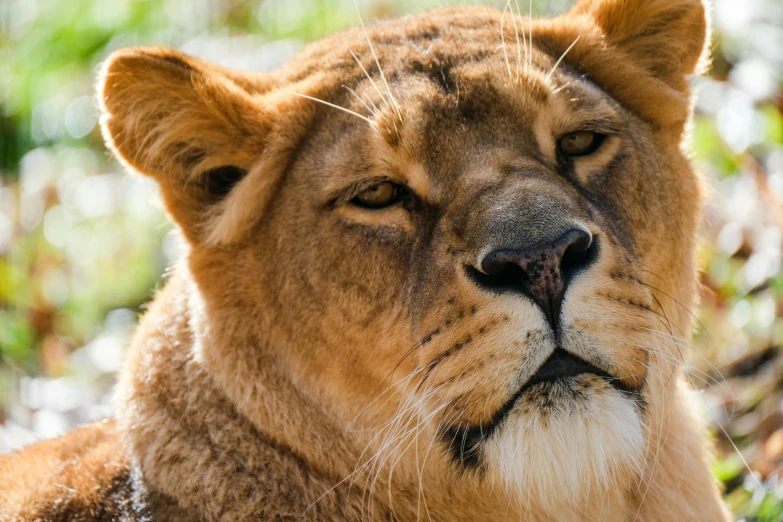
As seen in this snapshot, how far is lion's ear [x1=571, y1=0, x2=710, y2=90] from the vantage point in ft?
12.0

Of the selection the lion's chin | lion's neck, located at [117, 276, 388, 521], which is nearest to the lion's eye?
the lion's chin

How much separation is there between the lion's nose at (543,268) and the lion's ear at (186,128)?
38.5 inches

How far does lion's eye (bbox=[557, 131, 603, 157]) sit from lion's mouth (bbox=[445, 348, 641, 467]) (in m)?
0.79

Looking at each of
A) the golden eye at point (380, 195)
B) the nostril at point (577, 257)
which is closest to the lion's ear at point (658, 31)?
the golden eye at point (380, 195)

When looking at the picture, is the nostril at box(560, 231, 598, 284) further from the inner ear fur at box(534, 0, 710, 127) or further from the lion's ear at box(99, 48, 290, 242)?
the lion's ear at box(99, 48, 290, 242)

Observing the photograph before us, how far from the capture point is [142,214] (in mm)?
7602

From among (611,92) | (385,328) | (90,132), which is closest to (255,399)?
(385,328)

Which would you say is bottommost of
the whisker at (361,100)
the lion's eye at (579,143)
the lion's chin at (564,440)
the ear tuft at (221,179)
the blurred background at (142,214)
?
the blurred background at (142,214)

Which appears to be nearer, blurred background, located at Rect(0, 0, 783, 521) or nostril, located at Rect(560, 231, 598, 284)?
nostril, located at Rect(560, 231, 598, 284)

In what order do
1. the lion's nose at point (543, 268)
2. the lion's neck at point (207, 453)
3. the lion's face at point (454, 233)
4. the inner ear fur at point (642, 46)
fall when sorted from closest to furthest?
the lion's nose at point (543, 268), the lion's face at point (454, 233), the lion's neck at point (207, 453), the inner ear fur at point (642, 46)

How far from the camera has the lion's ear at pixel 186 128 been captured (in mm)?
3205

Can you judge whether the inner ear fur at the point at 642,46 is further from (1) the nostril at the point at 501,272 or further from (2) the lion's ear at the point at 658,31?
(1) the nostril at the point at 501,272

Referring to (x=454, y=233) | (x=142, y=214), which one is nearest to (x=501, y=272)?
(x=454, y=233)

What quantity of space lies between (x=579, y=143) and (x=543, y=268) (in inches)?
31.4
